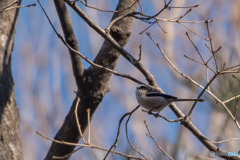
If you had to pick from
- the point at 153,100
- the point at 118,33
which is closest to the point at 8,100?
the point at 118,33

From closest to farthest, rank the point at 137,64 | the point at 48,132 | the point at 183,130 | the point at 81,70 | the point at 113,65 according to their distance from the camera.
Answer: the point at 137,64 < the point at 81,70 < the point at 113,65 < the point at 183,130 < the point at 48,132

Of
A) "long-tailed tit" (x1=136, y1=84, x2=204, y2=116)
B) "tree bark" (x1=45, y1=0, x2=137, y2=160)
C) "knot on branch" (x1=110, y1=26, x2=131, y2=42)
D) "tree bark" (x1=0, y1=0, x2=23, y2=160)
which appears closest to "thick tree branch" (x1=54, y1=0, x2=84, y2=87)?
"tree bark" (x1=45, y1=0, x2=137, y2=160)

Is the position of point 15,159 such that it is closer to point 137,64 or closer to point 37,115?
point 137,64

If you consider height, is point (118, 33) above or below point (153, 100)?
above

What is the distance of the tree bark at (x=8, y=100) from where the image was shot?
7.06ft

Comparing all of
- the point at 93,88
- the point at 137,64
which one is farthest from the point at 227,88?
the point at 93,88

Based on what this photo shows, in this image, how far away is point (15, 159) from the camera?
216 cm

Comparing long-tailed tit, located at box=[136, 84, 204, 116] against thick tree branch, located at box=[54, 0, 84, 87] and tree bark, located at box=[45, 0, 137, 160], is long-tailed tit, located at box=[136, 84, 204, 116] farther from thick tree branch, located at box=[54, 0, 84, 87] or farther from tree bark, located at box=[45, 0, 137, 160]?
thick tree branch, located at box=[54, 0, 84, 87]

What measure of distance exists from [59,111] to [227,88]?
787cm

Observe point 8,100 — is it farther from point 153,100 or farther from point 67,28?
point 153,100

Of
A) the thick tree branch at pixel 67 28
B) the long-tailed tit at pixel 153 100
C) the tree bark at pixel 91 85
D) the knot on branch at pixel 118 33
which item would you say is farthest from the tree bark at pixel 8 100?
the long-tailed tit at pixel 153 100

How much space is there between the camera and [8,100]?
2.29m

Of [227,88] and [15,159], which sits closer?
[15,159]

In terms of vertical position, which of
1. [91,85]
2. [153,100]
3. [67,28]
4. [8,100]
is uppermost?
[67,28]
